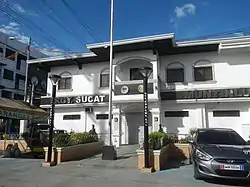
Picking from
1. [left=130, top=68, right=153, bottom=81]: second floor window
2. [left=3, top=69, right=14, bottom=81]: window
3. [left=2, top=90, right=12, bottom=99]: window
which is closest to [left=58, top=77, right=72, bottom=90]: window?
[left=130, top=68, right=153, bottom=81]: second floor window

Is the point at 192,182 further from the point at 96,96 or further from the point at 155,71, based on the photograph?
the point at 96,96

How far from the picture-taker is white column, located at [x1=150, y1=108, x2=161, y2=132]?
15726 millimetres

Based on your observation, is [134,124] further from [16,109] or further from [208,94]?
[16,109]

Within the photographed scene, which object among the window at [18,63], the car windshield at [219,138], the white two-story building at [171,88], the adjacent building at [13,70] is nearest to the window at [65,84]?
the white two-story building at [171,88]

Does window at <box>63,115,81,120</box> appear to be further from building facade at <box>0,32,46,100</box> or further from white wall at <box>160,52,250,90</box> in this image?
building facade at <box>0,32,46,100</box>

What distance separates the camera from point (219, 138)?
8281 millimetres

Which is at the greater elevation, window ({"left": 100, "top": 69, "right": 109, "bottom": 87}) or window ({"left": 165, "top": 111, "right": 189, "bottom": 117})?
window ({"left": 100, "top": 69, "right": 109, "bottom": 87})

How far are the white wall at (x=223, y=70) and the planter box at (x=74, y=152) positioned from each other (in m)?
6.39

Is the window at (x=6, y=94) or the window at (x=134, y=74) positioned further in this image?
the window at (x=6, y=94)

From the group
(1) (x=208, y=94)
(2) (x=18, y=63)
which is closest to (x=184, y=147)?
(1) (x=208, y=94)

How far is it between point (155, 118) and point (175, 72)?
381cm

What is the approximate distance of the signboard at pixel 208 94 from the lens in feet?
50.4

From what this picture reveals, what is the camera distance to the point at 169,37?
15102 mm

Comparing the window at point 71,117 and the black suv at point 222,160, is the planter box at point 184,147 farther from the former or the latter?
the window at point 71,117
